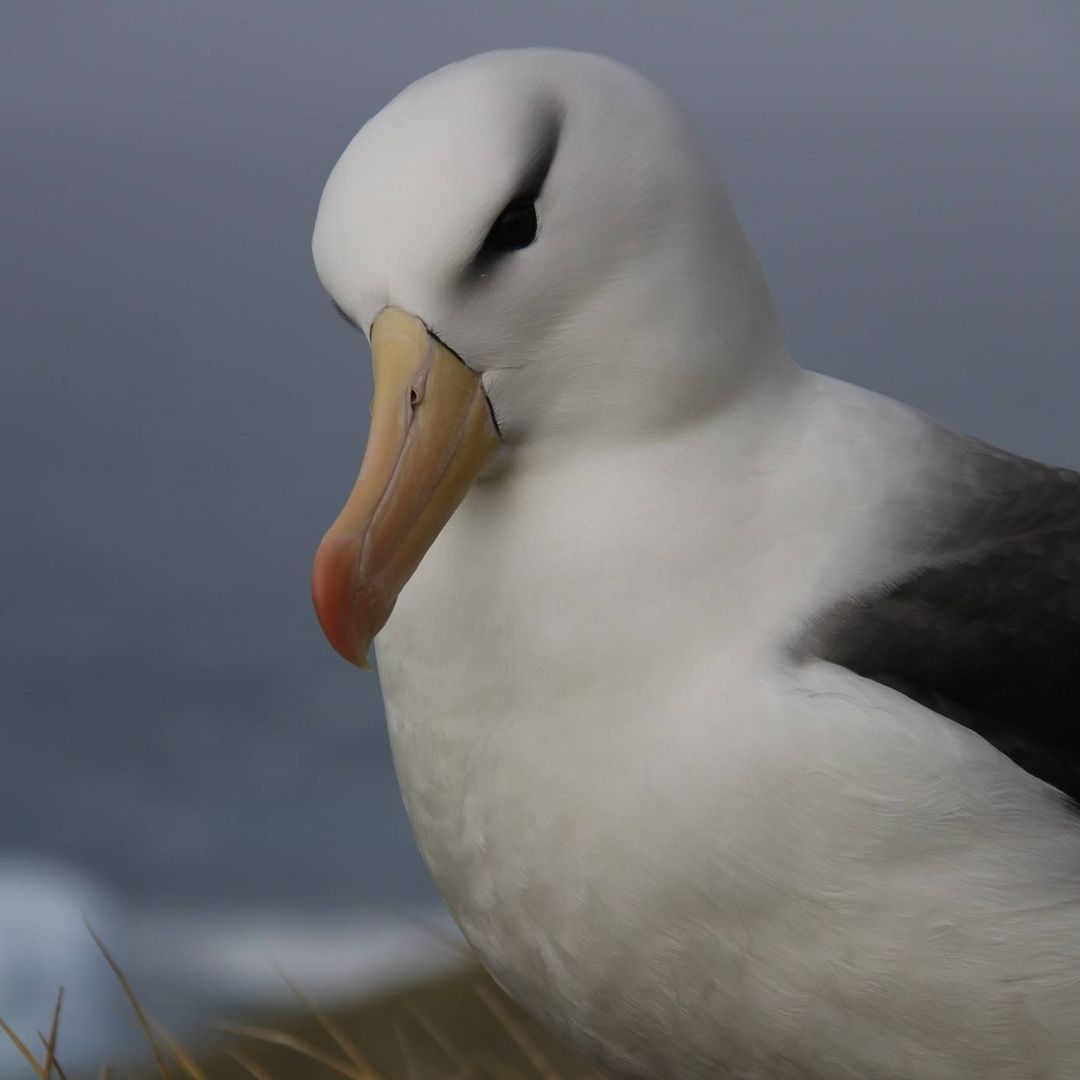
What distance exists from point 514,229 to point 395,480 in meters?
0.33

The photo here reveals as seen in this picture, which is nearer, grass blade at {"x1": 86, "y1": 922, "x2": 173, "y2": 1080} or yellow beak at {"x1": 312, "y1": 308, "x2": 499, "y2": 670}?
yellow beak at {"x1": 312, "y1": 308, "x2": 499, "y2": 670}

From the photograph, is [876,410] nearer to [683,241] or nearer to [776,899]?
[683,241]

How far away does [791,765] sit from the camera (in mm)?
2043

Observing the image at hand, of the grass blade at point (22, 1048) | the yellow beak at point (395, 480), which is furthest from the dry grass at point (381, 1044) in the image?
the yellow beak at point (395, 480)

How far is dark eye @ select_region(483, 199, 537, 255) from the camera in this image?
2.04 metres

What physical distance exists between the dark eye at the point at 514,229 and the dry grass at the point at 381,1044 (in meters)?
1.59

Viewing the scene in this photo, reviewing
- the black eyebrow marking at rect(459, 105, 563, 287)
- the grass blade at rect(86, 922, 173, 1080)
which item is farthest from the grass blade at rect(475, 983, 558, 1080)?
the black eyebrow marking at rect(459, 105, 563, 287)

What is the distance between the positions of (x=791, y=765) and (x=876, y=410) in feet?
1.89

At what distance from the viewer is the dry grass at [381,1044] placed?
10.2 ft

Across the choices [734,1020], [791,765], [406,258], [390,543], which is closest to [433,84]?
[406,258]

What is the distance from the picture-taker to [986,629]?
219cm

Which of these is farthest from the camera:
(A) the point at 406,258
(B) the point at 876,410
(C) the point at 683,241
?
(B) the point at 876,410

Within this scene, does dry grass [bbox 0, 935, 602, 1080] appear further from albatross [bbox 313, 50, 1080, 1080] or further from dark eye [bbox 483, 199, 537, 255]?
dark eye [bbox 483, 199, 537, 255]

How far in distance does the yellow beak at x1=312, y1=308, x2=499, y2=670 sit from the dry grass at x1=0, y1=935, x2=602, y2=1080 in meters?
1.30
